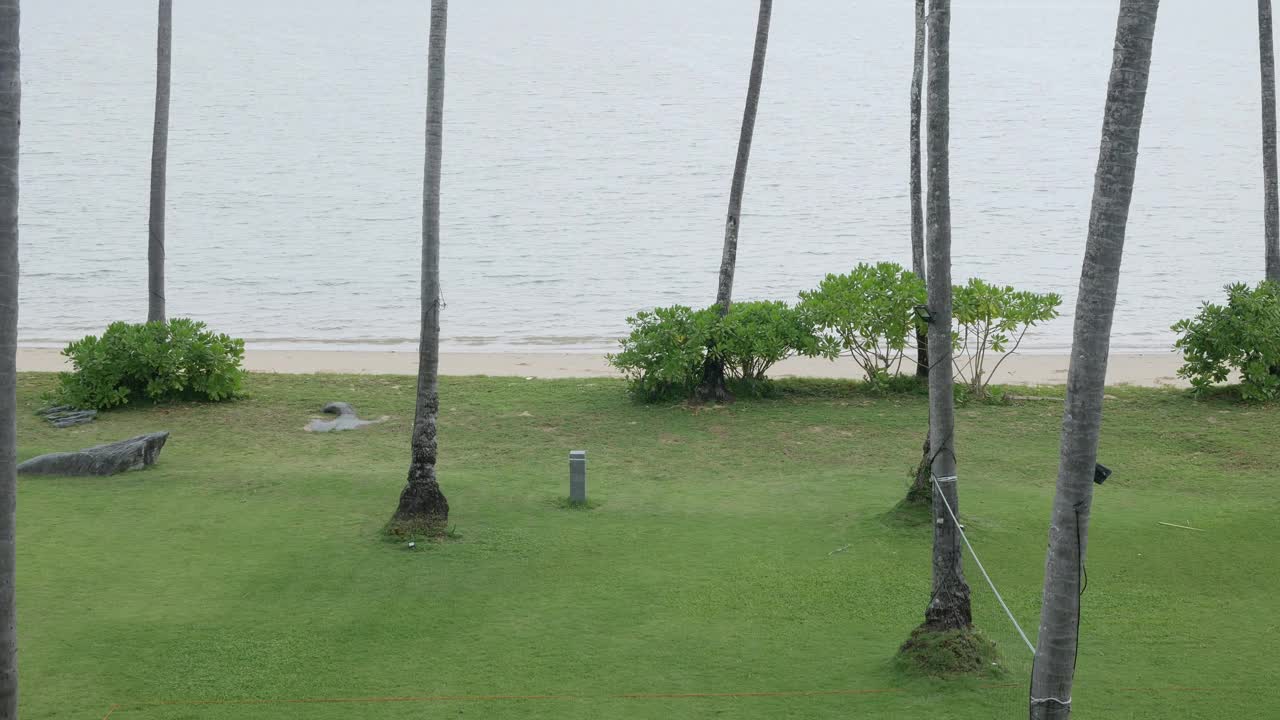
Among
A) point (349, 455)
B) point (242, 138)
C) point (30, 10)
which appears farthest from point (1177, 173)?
point (30, 10)

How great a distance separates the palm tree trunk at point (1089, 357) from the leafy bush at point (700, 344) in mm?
8952

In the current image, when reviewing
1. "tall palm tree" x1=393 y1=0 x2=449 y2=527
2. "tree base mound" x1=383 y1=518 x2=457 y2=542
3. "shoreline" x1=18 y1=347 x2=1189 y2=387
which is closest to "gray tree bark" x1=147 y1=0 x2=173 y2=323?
"shoreline" x1=18 y1=347 x2=1189 y2=387

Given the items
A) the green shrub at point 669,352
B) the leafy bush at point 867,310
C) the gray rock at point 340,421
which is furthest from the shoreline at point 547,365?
the gray rock at point 340,421

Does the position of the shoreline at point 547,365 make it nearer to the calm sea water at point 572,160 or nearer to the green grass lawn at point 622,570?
the calm sea water at point 572,160

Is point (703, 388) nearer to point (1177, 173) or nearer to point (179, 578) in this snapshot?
point (179, 578)

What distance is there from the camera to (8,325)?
4.81 metres

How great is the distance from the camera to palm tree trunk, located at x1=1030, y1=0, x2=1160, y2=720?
464 cm

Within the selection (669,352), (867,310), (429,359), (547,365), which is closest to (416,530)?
(429,359)

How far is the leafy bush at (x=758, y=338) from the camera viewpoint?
46.1 feet

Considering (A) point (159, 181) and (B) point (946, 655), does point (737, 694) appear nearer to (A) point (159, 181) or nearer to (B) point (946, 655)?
(B) point (946, 655)

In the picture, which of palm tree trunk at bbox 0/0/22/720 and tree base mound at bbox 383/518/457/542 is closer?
palm tree trunk at bbox 0/0/22/720

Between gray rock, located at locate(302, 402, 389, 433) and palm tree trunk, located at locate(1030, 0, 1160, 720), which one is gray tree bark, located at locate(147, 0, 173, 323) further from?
palm tree trunk, located at locate(1030, 0, 1160, 720)

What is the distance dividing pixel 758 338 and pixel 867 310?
56.3 inches

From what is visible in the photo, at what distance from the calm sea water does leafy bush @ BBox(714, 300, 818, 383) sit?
9239 millimetres
